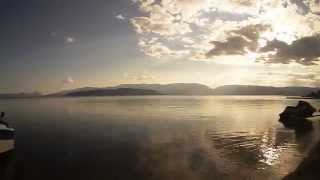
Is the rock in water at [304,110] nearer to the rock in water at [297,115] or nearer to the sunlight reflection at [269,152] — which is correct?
the rock in water at [297,115]

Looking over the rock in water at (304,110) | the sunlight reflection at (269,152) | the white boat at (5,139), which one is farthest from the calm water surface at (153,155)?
the rock in water at (304,110)

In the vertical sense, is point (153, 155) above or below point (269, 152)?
above

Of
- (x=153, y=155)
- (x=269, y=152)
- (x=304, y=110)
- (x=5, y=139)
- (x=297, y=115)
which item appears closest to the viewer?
(x=5, y=139)

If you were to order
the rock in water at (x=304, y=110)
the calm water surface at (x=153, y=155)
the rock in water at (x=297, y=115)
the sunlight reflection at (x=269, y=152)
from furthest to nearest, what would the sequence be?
1. the rock in water at (x=304, y=110)
2. the rock in water at (x=297, y=115)
3. the sunlight reflection at (x=269, y=152)
4. the calm water surface at (x=153, y=155)

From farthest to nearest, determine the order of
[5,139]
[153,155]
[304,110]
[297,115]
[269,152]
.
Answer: [304,110], [297,115], [269,152], [153,155], [5,139]

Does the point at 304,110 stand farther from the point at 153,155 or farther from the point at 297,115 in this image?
the point at 153,155

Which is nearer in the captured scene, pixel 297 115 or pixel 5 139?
pixel 5 139

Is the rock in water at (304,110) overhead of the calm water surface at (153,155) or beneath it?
overhead

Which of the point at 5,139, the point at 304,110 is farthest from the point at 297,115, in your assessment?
the point at 5,139

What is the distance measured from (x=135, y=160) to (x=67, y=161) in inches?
324

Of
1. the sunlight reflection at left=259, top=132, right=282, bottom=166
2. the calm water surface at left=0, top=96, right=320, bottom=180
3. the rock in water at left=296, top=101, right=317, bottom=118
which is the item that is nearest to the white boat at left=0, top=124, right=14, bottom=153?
the calm water surface at left=0, top=96, right=320, bottom=180

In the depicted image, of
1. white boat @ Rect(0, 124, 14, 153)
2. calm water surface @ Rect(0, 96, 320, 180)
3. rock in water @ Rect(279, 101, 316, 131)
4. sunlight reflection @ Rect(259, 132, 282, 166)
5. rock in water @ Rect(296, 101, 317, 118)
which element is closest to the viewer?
calm water surface @ Rect(0, 96, 320, 180)

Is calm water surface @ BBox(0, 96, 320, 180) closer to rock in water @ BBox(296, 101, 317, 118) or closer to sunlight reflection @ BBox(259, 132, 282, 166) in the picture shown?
sunlight reflection @ BBox(259, 132, 282, 166)

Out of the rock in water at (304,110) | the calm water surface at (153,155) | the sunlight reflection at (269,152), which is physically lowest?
the sunlight reflection at (269,152)
